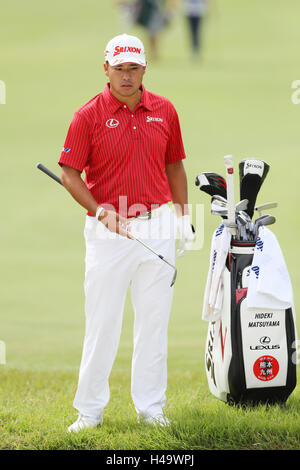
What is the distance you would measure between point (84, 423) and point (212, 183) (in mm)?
1297

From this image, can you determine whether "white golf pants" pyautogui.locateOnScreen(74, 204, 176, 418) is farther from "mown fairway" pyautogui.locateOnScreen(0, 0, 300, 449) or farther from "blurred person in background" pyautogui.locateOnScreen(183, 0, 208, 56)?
"blurred person in background" pyautogui.locateOnScreen(183, 0, 208, 56)

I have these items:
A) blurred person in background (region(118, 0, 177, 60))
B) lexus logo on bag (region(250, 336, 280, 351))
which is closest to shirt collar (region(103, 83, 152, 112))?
lexus logo on bag (region(250, 336, 280, 351))

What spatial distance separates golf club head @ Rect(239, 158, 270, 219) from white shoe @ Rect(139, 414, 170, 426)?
1102 millimetres

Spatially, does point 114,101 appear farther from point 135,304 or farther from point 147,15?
point 147,15

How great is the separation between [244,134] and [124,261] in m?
9.96

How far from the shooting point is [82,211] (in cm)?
1079

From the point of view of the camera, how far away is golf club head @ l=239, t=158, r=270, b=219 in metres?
4.39

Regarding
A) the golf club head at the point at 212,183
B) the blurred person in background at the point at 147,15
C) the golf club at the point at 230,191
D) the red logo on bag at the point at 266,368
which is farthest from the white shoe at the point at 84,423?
the blurred person in background at the point at 147,15

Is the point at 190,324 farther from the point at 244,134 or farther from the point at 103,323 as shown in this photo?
the point at 244,134

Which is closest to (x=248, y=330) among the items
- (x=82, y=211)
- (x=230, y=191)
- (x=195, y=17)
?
(x=230, y=191)

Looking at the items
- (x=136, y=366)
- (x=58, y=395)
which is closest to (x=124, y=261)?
(x=136, y=366)

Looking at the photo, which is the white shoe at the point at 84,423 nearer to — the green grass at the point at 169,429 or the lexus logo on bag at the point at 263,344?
the green grass at the point at 169,429

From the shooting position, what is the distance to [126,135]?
4.15 meters
